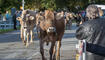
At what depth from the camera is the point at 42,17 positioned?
36.4 feet

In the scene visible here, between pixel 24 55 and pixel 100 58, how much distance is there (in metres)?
8.62

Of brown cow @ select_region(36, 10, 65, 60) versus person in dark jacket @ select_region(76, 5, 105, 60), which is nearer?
person in dark jacket @ select_region(76, 5, 105, 60)

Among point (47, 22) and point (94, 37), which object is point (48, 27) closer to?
point (47, 22)

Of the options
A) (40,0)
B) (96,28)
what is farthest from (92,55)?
(40,0)

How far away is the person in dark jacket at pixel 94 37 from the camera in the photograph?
5.65 meters

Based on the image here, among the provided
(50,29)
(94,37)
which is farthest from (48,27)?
(94,37)

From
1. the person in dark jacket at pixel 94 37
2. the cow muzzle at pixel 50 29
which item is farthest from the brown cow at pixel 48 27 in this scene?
the person in dark jacket at pixel 94 37

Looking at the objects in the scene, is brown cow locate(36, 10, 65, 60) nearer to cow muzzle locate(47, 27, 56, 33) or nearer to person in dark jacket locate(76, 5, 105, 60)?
cow muzzle locate(47, 27, 56, 33)

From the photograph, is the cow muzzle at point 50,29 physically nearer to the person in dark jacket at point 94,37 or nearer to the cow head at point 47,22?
the cow head at point 47,22

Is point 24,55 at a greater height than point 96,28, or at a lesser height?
lesser

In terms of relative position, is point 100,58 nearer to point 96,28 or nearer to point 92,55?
point 92,55

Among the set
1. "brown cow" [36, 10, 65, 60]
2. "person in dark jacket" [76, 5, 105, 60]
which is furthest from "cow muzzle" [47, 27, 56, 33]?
"person in dark jacket" [76, 5, 105, 60]

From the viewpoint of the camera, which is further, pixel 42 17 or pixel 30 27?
pixel 30 27

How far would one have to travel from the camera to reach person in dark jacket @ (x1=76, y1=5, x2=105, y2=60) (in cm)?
565
